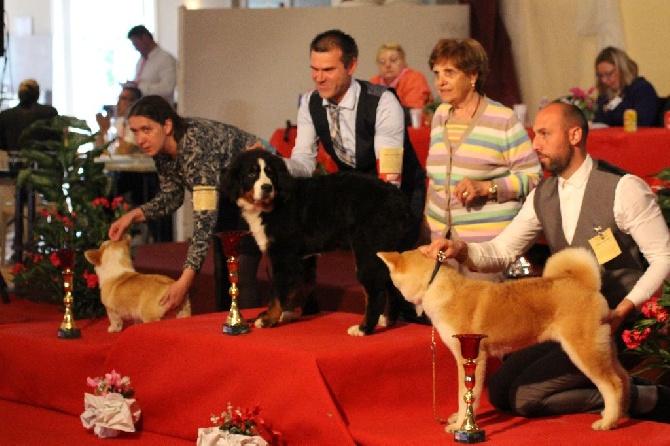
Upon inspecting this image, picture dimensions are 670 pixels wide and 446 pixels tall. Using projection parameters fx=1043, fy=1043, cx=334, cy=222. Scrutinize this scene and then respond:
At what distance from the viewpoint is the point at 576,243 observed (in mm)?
3182

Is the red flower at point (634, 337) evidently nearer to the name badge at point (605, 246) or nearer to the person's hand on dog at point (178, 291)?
the name badge at point (605, 246)

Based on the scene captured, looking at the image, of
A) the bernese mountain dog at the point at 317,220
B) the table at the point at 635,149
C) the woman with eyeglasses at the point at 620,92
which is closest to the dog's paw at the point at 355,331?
the bernese mountain dog at the point at 317,220

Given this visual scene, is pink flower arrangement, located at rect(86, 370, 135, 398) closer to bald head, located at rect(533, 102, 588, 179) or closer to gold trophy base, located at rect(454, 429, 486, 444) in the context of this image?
gold trophy base, located at rect(454, 429, 486, 444)

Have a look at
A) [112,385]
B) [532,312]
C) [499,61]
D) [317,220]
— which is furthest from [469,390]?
[499,61]

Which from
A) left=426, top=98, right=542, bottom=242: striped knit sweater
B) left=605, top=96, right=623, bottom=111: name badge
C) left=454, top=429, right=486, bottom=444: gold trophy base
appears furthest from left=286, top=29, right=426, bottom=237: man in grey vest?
left=605, top=96, right=623, bottom=111: name badge

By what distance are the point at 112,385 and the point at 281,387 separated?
0.66 m

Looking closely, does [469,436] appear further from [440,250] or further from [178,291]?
[178,291]

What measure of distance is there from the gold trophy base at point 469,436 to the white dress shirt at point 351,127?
1.30 metres

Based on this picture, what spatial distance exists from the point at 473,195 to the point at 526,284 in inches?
21.1

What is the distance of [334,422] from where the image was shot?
3125 mm

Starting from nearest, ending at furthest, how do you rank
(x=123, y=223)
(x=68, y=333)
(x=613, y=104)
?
(x=68, y=333) → (x=123, y=223) → (x=613, y=104)

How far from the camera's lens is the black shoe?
10.8 feet

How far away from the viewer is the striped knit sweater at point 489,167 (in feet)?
11.7

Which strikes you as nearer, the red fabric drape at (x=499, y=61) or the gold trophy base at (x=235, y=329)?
the gold trophy base at (x=235, y=329)
